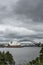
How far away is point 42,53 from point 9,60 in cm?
1643

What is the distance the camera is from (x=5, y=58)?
10594 cm

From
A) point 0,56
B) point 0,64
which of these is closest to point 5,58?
point 0,56

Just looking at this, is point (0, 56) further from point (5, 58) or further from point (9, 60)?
point (9, 60)

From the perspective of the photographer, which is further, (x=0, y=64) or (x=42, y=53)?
(x=42, y=53)

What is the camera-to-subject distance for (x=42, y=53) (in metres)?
114

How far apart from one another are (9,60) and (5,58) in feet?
24.9

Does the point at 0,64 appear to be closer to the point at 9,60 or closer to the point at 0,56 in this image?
the point at 0,56

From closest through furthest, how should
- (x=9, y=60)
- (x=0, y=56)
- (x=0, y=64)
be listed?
(x=0, y=64) → (x=0, y=56) → (x=9, y=60)

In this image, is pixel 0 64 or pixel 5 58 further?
pixel 5 58

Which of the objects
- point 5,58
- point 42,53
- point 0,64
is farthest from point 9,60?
point 0,64

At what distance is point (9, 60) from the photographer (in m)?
113

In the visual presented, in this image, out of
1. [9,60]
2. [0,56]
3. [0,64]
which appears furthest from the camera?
[9,60]

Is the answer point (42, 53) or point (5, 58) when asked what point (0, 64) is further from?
point (42, 53)

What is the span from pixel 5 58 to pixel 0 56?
562cm
